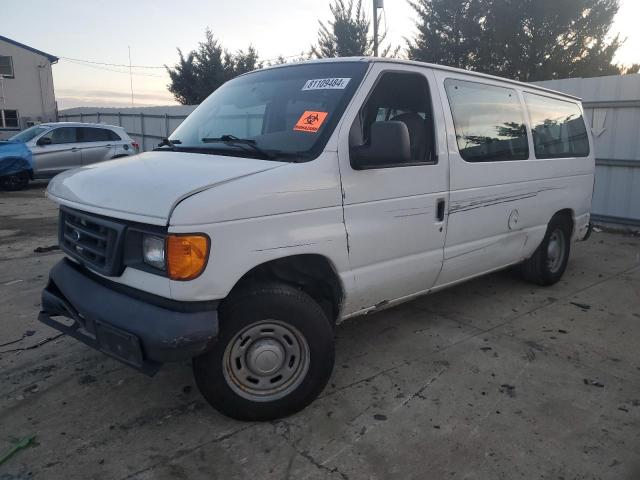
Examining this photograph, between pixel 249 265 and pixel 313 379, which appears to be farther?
pixel 313 379

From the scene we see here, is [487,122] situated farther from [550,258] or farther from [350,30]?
[350,30]

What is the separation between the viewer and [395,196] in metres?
3.38

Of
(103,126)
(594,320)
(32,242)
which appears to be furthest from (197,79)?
(594,320)

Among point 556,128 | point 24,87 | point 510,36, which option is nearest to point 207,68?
point 24,87

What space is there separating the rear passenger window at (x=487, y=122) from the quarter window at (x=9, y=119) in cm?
3205

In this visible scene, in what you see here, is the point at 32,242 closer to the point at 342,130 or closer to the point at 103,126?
the point at 342,130

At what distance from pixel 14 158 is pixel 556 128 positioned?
1248 centimetres

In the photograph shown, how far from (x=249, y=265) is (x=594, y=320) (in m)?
3.47

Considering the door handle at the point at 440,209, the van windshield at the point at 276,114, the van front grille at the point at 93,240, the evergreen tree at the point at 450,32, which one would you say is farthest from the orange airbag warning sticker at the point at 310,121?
the evergreen tree at the point at 450,32

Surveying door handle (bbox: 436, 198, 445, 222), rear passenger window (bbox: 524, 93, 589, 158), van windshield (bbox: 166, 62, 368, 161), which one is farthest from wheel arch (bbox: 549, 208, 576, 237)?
van windshield (bbox: 166, 62, 368, 161)

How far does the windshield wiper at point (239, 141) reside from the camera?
3068 millimetres

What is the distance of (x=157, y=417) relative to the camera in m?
3.02

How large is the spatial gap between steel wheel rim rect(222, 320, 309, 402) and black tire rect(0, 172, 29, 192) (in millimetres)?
12517

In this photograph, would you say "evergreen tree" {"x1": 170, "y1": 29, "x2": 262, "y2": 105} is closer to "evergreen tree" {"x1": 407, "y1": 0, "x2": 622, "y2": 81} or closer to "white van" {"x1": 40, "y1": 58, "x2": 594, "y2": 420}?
"evergreen tree" {"x1": 407, "y1": 0, "x2": 622, "y2": 81}
